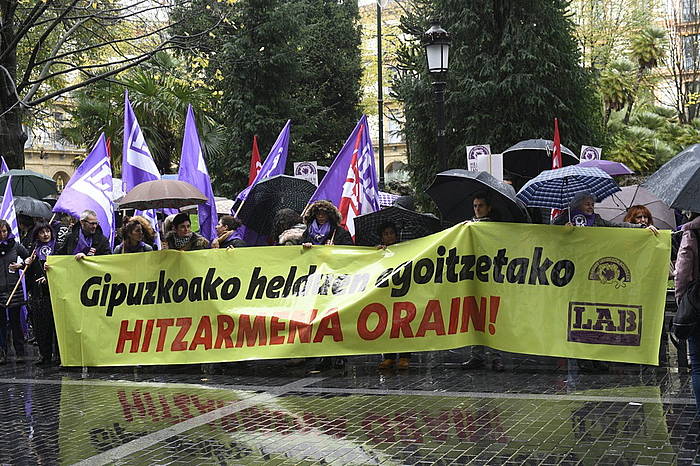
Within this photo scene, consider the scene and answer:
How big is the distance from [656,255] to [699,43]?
122 ft

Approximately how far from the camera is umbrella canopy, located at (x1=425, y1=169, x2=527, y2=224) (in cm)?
939

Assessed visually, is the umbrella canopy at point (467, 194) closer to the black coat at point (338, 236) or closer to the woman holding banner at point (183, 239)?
the black coat at point (338, 236)

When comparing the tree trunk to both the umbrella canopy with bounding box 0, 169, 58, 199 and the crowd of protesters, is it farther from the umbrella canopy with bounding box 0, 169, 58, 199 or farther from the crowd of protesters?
the crowd of protesters

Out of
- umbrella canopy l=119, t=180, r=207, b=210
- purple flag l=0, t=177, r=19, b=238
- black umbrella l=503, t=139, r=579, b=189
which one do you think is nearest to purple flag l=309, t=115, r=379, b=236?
umbrella canopy l=119, t=180, r=207, b=210

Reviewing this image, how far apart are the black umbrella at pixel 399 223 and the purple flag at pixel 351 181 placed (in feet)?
4.73

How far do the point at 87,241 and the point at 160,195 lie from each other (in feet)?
4.35

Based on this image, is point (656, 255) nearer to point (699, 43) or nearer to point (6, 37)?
point (6, 37)

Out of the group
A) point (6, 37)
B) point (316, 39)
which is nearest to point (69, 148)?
A: point (316, 39)

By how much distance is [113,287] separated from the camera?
34.8 feet

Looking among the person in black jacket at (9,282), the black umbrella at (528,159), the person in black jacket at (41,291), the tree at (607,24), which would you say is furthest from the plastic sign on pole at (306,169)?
the tree at (607,24)

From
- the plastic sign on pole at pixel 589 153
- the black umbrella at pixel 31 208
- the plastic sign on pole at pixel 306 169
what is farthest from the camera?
the plastic sign on pole at pixel 306 169

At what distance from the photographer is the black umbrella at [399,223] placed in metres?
10.1

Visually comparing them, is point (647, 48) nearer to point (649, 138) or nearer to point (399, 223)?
point (649, 138)

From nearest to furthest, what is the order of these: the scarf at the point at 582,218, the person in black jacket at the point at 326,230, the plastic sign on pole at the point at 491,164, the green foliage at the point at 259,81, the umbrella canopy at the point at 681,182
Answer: the umbrella canopy at the point at 681,182
the scarf at the point at 582,218
the person in black jacket at the point at 326,230
the plastic sign on pole at the point at 491,164
the green foliage at the point at 259,81
